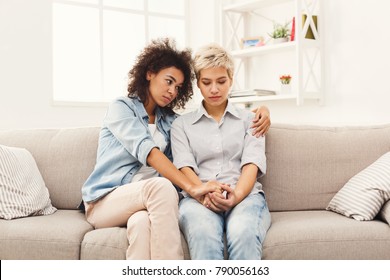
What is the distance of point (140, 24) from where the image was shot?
466 centimetres

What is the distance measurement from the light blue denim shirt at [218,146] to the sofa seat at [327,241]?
0.28m

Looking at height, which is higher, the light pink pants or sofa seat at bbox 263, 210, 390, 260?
the light pink pants

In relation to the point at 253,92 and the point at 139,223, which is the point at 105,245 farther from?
the point at 253,92

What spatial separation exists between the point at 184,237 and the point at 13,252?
0.63 meters

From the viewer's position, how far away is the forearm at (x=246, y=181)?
6.08 ft

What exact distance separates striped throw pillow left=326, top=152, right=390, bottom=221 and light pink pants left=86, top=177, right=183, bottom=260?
2.32 feet

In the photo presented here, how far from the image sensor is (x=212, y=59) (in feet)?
6.68

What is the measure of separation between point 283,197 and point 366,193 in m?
0.36

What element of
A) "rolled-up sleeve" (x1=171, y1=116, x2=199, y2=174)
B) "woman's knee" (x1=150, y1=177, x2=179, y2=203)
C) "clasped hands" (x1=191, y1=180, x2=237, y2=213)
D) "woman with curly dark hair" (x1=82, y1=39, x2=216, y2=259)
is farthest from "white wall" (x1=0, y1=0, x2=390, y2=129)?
"woman's knee" (x1=150, y1=177, x2=179, y2=203)

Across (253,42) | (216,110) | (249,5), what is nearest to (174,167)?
(216,110)

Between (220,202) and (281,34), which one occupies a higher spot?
(281,34)

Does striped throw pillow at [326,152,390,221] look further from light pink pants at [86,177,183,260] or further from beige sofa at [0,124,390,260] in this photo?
light pink pants at [86,177,183,260]

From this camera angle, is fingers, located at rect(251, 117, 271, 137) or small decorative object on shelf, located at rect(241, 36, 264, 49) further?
small decorative object on shelf, located at rect(241, 36, 264, 49)

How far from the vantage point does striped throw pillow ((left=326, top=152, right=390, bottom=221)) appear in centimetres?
189
